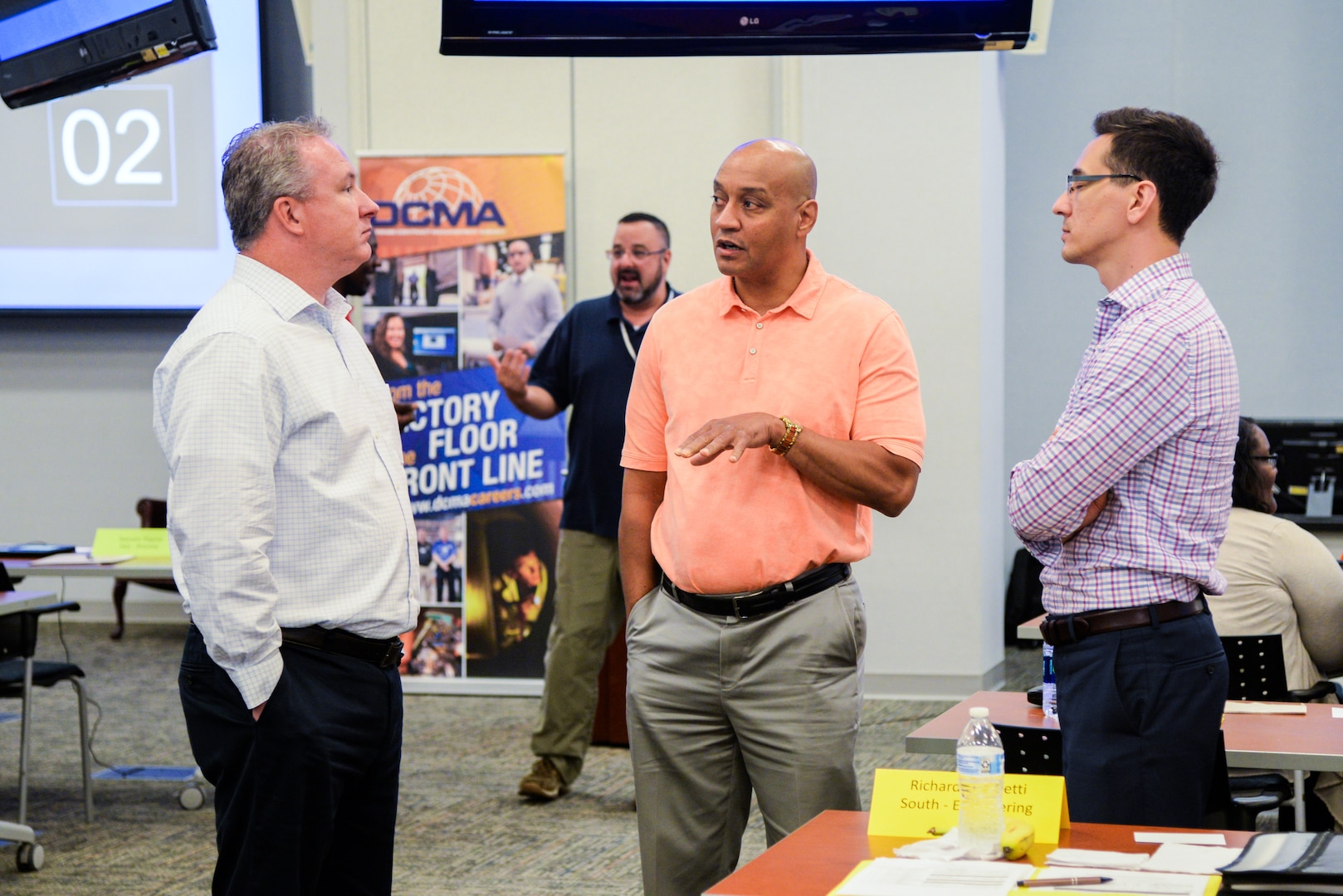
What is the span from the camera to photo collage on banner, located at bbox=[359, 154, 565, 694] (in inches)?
261

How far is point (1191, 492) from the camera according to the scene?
2188 mm

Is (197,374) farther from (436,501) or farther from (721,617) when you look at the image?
(436,501)

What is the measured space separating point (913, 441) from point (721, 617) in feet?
1.50

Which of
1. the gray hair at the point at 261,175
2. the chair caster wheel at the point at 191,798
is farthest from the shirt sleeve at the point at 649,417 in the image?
the chair caster wheel at the point at 191,798

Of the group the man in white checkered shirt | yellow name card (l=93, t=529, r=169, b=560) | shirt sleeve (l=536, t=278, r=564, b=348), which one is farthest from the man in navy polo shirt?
the man in white checkered shirt

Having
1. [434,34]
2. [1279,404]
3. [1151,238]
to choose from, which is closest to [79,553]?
[434,34]

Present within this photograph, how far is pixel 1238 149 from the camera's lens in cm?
785

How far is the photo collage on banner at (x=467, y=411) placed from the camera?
6.63 meters

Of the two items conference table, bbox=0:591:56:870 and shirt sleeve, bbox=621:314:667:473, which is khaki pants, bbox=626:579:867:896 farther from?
conference table, bbox=0:591:56:870

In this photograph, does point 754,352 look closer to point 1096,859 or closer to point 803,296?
point 803,296

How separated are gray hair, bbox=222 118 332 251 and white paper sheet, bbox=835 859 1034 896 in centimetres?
141

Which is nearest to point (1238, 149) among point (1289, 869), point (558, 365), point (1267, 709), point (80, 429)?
point (558, 365)

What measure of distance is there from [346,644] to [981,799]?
107 centimetres

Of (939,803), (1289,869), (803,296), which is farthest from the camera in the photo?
(803,296)
